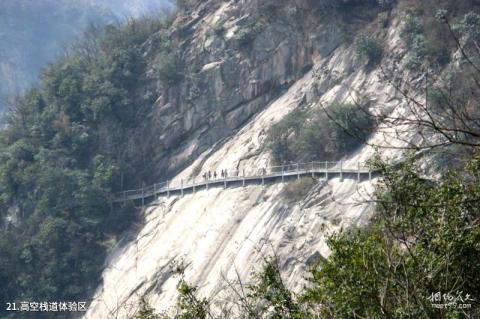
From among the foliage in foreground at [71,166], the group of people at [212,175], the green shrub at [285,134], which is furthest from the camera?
the foliage in foreground at [71,166]

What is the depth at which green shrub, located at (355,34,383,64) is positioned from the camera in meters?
48.2

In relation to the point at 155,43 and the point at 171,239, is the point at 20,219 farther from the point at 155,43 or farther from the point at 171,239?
the point at 155,43

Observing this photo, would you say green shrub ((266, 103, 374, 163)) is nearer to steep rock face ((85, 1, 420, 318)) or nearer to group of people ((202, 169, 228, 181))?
steep rock face ((85, 1, 420, 318))

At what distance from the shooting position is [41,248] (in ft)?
167

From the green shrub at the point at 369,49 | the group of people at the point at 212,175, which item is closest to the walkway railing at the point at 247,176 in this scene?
the group of people at the point at 212,175

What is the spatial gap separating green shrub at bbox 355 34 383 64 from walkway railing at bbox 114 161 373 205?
8593mm

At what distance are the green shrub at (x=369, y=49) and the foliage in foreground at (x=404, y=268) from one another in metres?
33.3

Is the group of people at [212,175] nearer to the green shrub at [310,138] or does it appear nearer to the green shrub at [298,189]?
the green shrub at [310,138]

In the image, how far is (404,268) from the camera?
11367 millimetres

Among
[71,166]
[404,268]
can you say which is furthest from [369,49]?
[404,268]

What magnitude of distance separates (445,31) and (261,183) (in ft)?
45.5

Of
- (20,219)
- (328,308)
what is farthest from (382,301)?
(20,219)

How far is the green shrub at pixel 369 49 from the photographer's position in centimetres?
4819

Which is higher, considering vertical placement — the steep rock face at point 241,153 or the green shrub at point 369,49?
the green shrub at point 369,49
